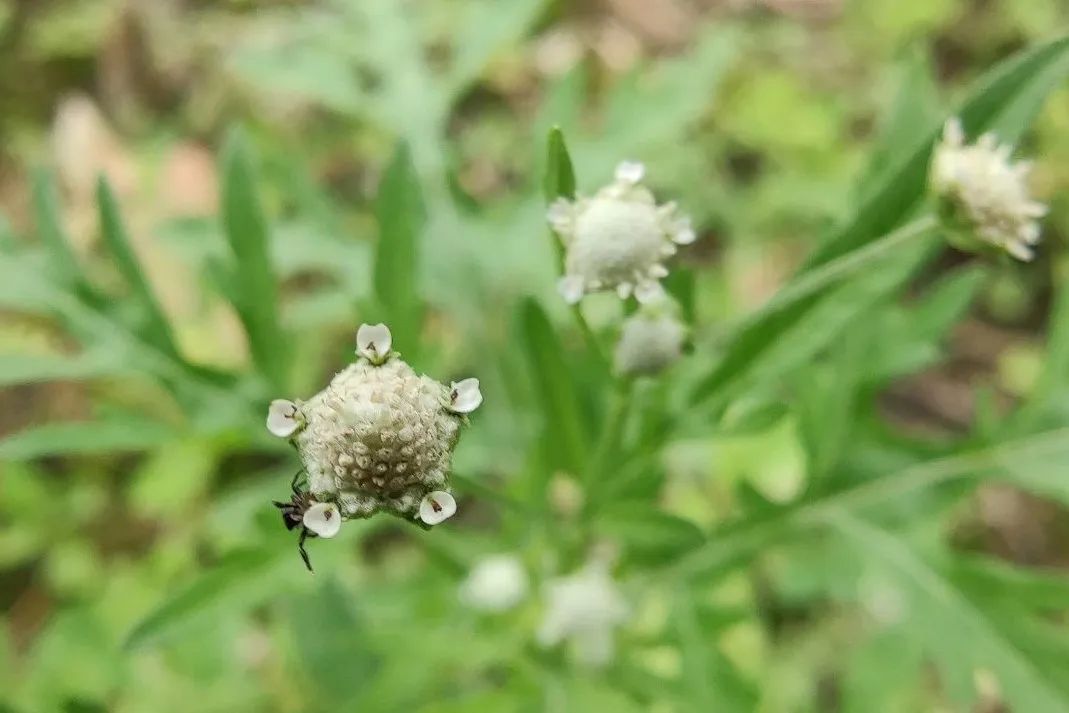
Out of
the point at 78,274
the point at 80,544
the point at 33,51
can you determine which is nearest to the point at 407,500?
the point at 78,274

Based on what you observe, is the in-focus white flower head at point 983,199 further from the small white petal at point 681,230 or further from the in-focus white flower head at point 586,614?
the in-focus white flower head at point 586,614

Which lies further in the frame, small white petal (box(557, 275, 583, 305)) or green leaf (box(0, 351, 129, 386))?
green leaf (box(0, 351, 129, 386))

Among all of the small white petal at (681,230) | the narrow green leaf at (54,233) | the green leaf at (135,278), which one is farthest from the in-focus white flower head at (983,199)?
the narrow green leaf at (54,233)

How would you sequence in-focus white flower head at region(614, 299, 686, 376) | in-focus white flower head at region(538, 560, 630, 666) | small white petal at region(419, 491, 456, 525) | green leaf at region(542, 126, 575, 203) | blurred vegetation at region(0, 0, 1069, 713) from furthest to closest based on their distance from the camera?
in-focus white flower head at region(538, 560, 630, 666) < blurred vegetation at region(0, 0, 1069, 713) < in-focus white flower head at region(614, 299, 686, 376) < green leaf at region(542, 126, 575, 203) < small white petal at region(419, 491, 456, 525)

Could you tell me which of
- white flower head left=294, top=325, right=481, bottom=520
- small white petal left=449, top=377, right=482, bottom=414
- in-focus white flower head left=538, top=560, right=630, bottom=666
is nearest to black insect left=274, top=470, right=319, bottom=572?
white flower head left=294, top=325, right=481, bottom=520

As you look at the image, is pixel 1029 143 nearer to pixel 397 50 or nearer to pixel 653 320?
pixel 397 50

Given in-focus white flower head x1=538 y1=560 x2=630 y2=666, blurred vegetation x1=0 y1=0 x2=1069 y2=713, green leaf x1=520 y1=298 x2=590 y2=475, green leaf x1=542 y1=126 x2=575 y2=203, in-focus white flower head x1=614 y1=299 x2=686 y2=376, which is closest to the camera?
green leaf x1=542 y1=126 x2=575 y2=203

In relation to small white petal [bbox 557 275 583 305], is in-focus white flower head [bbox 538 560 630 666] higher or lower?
lower

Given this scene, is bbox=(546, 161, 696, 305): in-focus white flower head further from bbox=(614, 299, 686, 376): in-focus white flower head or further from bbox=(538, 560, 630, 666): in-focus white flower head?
bbox=(538, 560, 630, 666): in-focus white flower head
